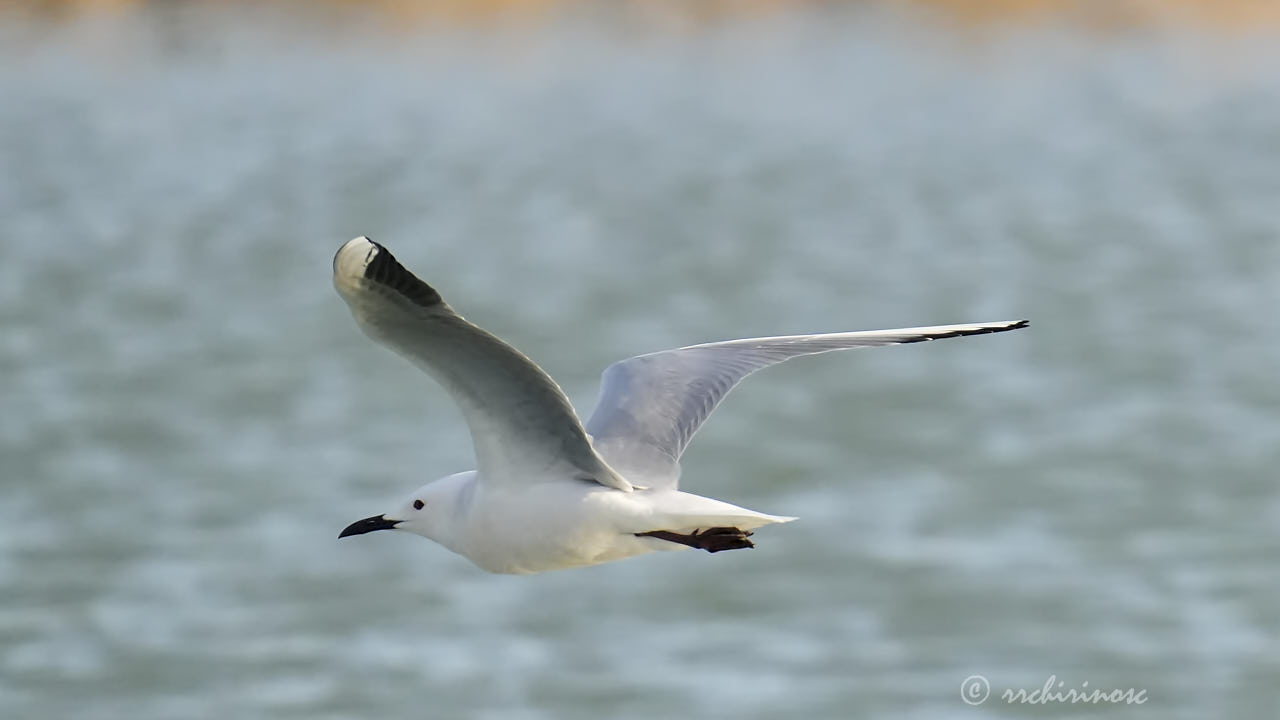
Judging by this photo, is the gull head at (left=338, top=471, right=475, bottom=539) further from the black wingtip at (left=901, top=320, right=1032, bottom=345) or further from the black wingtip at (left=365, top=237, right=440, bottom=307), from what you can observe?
the black wingtip at (left=901, top=320, right=1032, bottom=345)

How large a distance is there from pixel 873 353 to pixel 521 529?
63.6 ft

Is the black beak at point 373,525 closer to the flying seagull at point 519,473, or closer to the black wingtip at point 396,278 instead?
the flying seagull at point 519,473

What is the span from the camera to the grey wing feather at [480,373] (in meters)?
4.65

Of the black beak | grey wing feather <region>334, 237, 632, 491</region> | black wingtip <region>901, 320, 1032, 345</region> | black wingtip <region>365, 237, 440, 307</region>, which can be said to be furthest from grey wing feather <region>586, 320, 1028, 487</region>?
black wingtip <region>365, 237, 440, 307</region>

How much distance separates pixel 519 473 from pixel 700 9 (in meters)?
44.8

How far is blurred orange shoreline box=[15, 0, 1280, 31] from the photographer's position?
46500 millimetres

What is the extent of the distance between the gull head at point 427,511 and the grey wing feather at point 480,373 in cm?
17

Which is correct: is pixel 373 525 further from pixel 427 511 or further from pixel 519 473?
pixel 519 473

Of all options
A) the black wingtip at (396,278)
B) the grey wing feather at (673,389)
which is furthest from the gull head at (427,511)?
the black wingtip at (396,278)

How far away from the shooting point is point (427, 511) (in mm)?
Result: 5512

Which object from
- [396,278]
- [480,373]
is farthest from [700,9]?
[396,278]

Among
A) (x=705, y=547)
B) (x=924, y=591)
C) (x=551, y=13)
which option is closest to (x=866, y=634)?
(x=924, y=591)

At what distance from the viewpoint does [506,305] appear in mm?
24703

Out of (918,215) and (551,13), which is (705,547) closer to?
(918,215)
